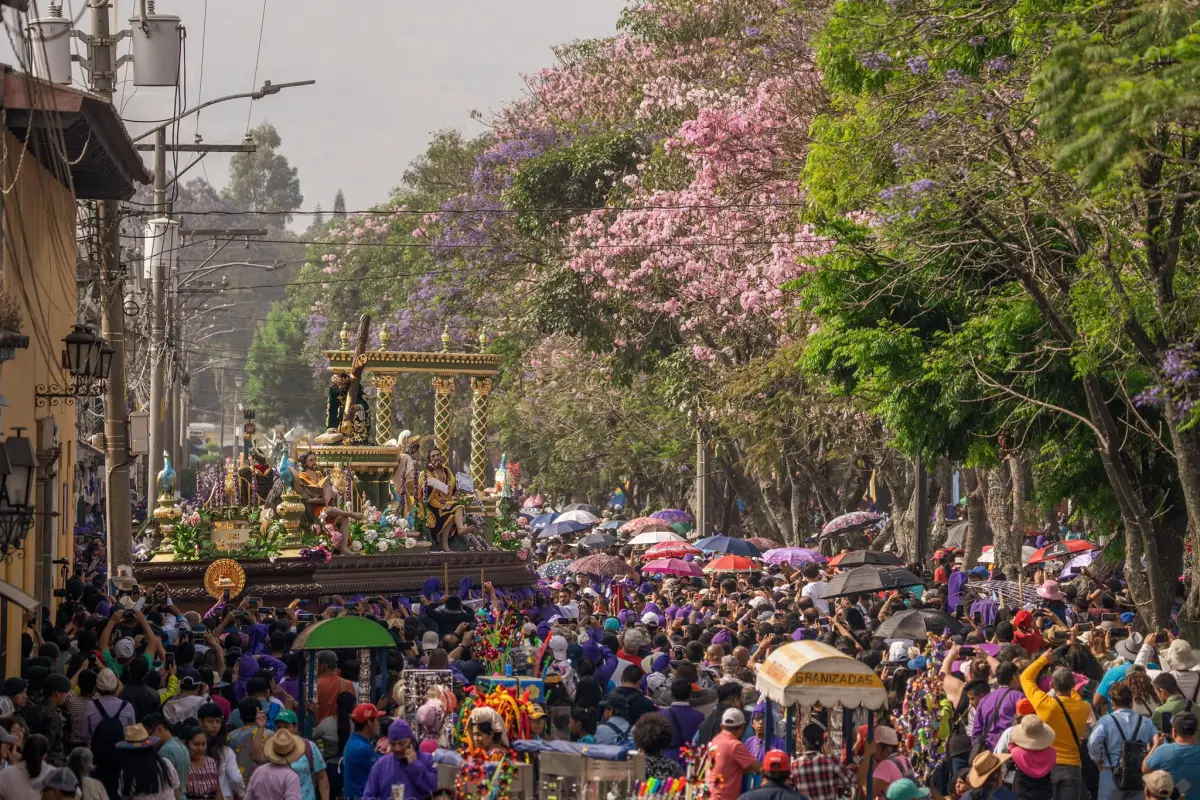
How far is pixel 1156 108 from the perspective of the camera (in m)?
9.87

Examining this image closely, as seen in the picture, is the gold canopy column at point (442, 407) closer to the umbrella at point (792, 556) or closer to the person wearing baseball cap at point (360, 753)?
the umbrella at point (792, 556)

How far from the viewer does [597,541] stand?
1634 inches

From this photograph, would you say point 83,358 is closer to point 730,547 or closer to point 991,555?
point 730,547

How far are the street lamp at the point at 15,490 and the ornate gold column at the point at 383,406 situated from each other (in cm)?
1742

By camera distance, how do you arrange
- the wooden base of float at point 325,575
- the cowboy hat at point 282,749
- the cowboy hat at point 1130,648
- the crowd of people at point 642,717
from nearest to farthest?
the crowd of people at point 642,717 < the cowboy hat at point 282,749 < the cowboy hat at point 1130,648 < the wooden base of float at point 325,575

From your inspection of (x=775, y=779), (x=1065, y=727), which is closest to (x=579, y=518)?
(x=1065, y=727)

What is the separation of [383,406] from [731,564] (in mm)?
7610

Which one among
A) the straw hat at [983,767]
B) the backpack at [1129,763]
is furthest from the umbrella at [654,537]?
the straw hat at [983,767]

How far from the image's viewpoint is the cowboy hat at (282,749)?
1104 cm

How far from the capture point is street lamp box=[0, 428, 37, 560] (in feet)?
45.2

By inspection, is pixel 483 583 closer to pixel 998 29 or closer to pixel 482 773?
pixel 998 29

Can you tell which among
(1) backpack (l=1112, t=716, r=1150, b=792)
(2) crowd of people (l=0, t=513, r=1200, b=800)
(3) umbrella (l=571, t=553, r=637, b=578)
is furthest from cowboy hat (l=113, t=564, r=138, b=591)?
(1) backpack (l=1112, t=716, r=1150, b=792)

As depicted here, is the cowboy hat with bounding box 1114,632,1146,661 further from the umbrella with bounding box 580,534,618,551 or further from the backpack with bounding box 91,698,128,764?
the umbrella with bounding box 580,534,618,551

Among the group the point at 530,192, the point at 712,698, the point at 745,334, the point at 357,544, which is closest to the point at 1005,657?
the point at 712,698
